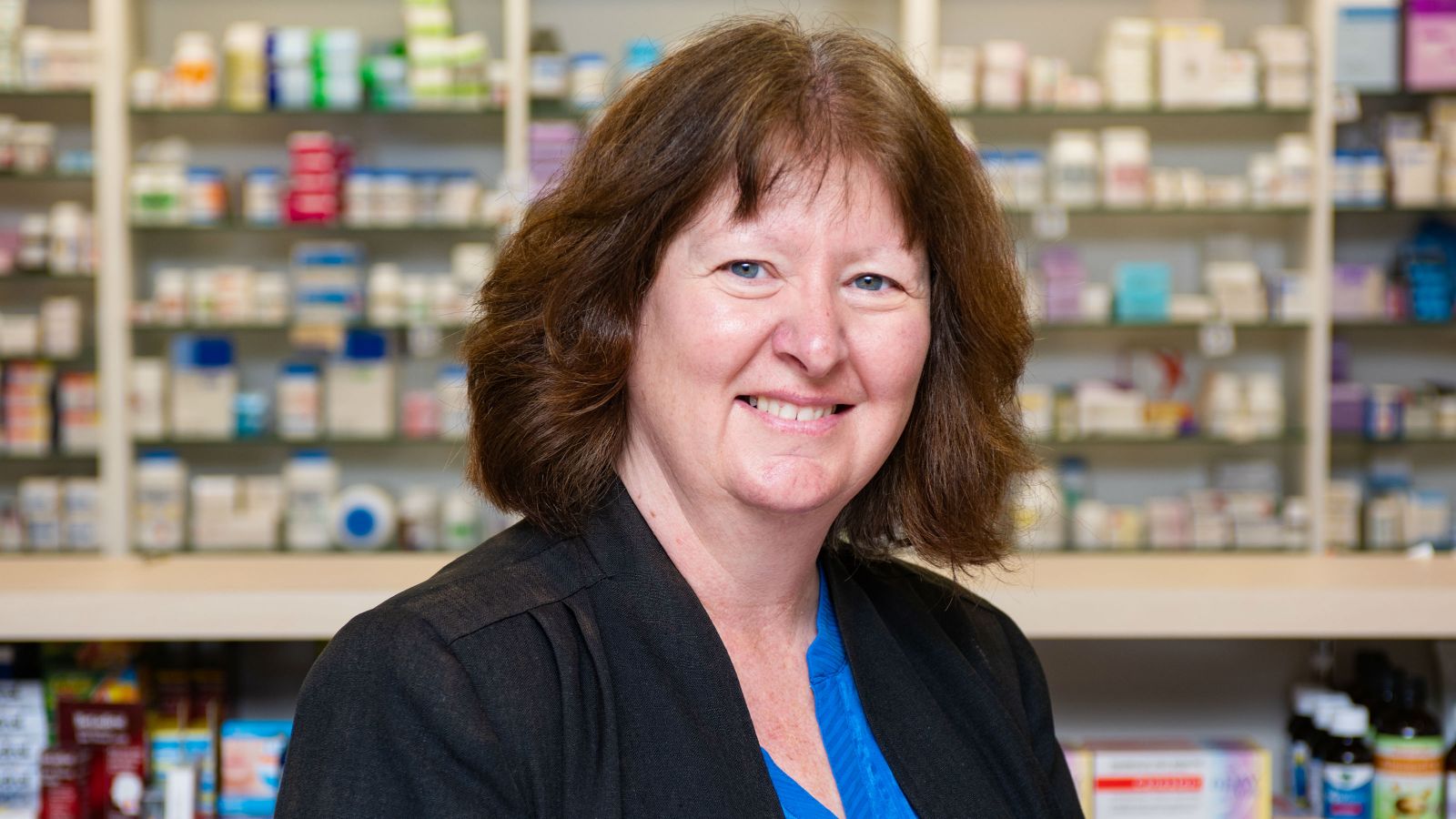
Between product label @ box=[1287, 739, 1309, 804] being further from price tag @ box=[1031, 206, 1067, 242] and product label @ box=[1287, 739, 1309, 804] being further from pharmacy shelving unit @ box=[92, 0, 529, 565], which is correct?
pharmacy shelving unit @ box=[92, 0, 529, 565]

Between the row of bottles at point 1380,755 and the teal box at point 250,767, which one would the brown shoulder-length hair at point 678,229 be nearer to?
the teal box at point 250,767

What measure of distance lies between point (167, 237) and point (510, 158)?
1196 mm

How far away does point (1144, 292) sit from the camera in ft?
14.7

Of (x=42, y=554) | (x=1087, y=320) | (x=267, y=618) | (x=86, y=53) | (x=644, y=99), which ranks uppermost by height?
(x=86, y=53)

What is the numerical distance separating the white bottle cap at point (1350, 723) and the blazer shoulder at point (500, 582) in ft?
3.91

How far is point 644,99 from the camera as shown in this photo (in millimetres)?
1158

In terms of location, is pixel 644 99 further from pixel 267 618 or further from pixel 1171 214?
pixel 1171 214

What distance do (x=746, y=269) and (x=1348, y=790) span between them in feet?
4.07

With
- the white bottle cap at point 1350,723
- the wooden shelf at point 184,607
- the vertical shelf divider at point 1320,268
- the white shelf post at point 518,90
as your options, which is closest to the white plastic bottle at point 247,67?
the white shelf post at point 518,90

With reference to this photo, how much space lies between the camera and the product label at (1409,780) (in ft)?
6.13

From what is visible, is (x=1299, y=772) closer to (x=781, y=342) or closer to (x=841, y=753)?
(x=841, y=753)

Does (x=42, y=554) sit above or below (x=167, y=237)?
below

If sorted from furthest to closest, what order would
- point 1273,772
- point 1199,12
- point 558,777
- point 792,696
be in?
point 1199,12 < point 1273,772 < point 792,696 < point 558,777

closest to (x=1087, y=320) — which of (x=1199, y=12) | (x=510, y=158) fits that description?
(x=1199, y=12)
